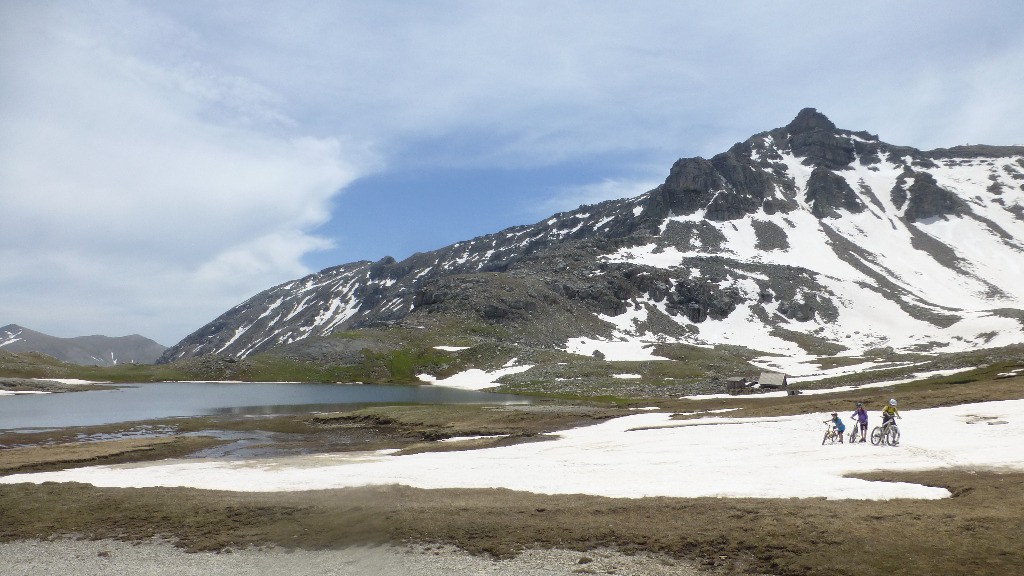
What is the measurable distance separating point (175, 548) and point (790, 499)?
82.4 feet

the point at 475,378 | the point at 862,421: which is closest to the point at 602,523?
the point at 862,421

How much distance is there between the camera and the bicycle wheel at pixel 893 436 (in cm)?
3566

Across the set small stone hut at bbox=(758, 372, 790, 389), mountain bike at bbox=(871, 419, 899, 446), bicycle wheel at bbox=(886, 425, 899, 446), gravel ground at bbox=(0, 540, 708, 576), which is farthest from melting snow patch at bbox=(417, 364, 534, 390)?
gravel ground at bbox=(0, 540, 708, 576)

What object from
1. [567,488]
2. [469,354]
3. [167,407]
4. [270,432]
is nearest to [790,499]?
[567,488]

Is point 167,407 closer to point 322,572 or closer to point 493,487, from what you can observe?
point 493,487

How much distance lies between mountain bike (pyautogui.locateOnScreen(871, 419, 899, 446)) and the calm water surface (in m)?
67.9

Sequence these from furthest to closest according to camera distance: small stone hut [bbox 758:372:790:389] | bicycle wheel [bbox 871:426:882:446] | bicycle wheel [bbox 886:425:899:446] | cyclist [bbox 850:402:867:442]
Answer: small stone hut [bbox 758:372:790:389], cyclist [bbox 850:402:867:442], bicycle wheel [bbox 871:426:882:446], bicycle wheel [bbox 886:425:899:446]

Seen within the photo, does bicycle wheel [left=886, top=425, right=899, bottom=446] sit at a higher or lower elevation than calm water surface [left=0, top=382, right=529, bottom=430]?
higher

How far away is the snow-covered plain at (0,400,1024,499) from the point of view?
92.6 feet

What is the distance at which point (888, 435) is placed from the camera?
36094 millimetres

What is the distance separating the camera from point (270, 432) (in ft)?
224

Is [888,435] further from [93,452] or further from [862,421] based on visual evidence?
[93,452]

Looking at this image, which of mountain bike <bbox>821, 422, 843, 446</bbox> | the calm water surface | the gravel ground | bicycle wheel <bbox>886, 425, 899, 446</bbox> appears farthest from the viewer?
the calm water surface

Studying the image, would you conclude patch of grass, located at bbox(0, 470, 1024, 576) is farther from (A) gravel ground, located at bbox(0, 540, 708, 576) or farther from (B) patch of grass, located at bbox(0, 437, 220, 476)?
(B) patch of grass, located at bbox(0, 437, 220, 476)
